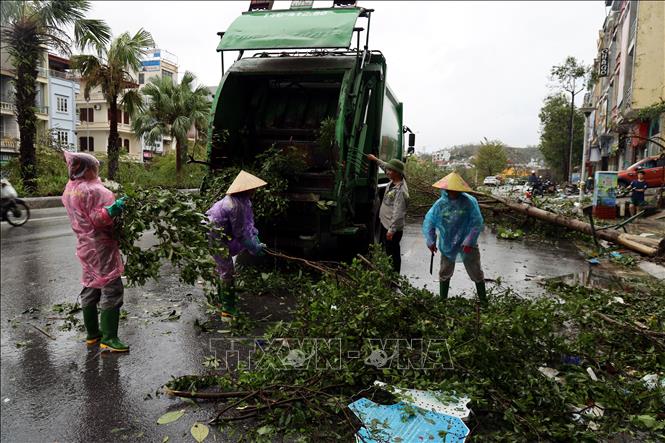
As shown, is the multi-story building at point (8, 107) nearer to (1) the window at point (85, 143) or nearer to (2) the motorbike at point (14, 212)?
(1) the window at point (85, 143)

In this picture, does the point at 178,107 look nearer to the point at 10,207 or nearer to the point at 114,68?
the point at 114,68

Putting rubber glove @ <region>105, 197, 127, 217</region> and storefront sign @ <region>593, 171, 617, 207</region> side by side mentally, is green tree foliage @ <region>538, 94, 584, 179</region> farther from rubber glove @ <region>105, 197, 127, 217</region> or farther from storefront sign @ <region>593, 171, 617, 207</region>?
rubber glove @ <region>105, 197, 127, 217</region>

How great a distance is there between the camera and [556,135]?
2525 cm

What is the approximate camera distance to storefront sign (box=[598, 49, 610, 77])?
8222 mm

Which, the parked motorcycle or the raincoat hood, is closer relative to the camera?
the raincoat hood

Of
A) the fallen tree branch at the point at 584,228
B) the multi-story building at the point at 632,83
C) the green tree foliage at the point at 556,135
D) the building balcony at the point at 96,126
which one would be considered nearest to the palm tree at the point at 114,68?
the fallen tree branch at the point at 584,228

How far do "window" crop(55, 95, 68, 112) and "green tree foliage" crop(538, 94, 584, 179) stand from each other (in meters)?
32.6

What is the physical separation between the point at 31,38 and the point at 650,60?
15.9 m

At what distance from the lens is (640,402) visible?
2930 mm

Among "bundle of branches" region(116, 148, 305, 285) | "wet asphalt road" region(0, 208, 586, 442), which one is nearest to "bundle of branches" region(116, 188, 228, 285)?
"bundle of branches" region(116, 148, 305, 285)

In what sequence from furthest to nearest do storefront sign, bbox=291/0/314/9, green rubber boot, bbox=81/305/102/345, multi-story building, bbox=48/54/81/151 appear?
multi-story building, bbox=48/54/81/151 → storefront sign, bbox=291/0/314/9 → green rubber boot, bbox=81/305/102/345

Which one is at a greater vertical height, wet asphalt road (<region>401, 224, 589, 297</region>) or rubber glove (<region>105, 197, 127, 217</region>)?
rubber glove (<region>105, 197, 127, 217</region>)


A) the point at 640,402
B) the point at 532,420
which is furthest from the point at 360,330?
the point at 640,402

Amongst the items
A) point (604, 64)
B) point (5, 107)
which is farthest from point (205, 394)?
point (5, 107)
